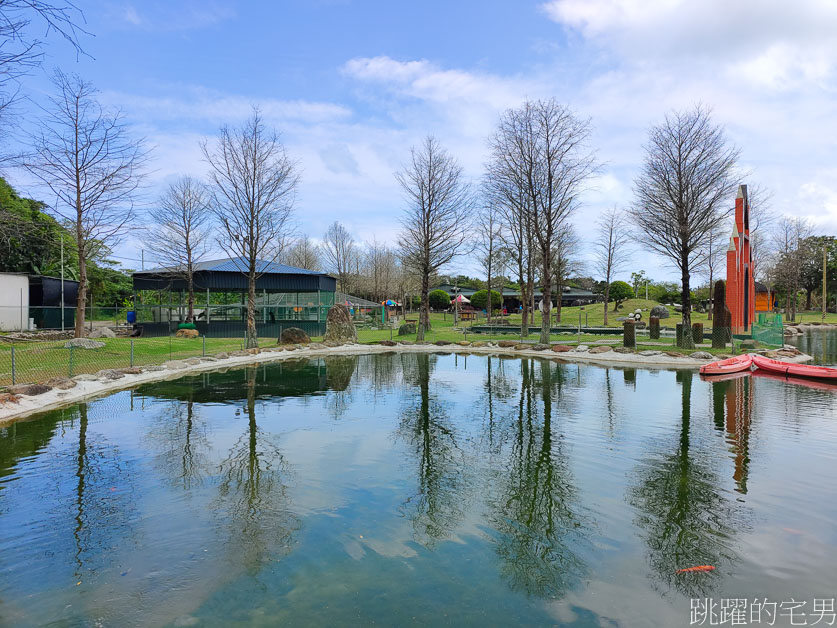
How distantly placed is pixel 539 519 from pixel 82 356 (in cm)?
1842

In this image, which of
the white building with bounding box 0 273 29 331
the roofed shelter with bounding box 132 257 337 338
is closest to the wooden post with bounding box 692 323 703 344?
the roofed shelter with bounding box 132 257 337 338

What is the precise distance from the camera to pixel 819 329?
38.1 meters

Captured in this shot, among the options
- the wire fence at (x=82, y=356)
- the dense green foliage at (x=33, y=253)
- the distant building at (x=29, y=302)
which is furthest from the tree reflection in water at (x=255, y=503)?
the dense green foliage at (x=33, y=253)

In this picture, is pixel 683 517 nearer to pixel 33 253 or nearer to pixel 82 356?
pixel 82 356

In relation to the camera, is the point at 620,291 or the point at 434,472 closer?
the point at 434,472

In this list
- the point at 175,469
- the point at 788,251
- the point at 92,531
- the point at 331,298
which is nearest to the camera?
the point at 92,531

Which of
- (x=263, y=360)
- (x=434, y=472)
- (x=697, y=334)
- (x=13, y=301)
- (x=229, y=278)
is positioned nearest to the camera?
(x=434, y=472)

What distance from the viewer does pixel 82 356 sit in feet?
58.7

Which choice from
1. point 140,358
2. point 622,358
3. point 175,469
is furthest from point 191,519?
point 622,358

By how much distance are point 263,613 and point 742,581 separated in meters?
3.99

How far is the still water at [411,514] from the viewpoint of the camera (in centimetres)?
401

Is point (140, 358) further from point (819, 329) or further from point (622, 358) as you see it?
point (819, 329)

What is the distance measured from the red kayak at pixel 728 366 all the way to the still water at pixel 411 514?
5000 millimetres

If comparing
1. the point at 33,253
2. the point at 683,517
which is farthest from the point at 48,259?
the point at 683,517
